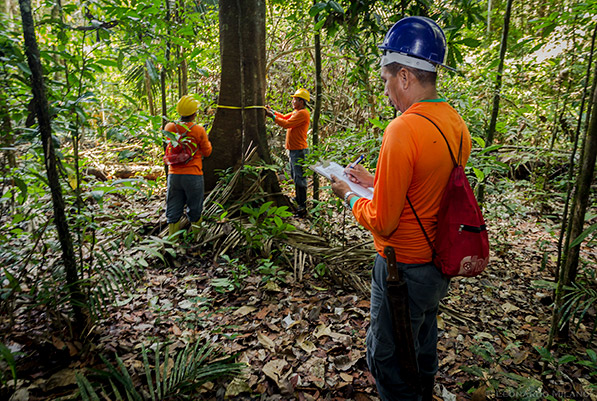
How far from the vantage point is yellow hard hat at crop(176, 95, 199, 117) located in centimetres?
428

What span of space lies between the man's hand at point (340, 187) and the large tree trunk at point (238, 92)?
305cm

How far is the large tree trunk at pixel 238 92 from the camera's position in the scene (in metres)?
4.82

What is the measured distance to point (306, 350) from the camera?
271 centimetres

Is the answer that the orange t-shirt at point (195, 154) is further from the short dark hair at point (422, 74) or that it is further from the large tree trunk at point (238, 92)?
the short dark hair at point (422, 74)

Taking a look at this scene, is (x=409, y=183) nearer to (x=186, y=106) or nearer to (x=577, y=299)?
(x=577, y=299)

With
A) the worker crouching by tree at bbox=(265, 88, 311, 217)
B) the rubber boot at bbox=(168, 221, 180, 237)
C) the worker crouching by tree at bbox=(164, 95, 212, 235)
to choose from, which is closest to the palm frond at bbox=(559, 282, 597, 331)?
the worker crouching by tree at bbox=(164, 95, 212, 235)

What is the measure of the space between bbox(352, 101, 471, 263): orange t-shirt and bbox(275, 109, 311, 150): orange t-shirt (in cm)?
455

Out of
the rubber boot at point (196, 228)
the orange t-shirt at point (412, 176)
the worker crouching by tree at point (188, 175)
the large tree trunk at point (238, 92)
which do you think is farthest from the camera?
the large tree trunk at point (238, 92)

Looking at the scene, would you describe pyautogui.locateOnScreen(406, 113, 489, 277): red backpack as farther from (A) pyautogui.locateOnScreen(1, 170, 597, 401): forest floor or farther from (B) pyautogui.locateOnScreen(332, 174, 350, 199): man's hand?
(A) pyautogui.locateOnScreen(1, 170, 597, 401): forest floor

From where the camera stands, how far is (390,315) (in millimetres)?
1728

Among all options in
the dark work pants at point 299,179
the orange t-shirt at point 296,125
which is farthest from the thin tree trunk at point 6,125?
the dark work pants at point 299,179

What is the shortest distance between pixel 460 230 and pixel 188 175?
3.66 meters

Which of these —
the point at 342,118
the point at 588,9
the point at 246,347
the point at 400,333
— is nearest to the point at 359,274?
the point at 246,347

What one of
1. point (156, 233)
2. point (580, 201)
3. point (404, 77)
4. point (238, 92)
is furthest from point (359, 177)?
point (156, 233)
